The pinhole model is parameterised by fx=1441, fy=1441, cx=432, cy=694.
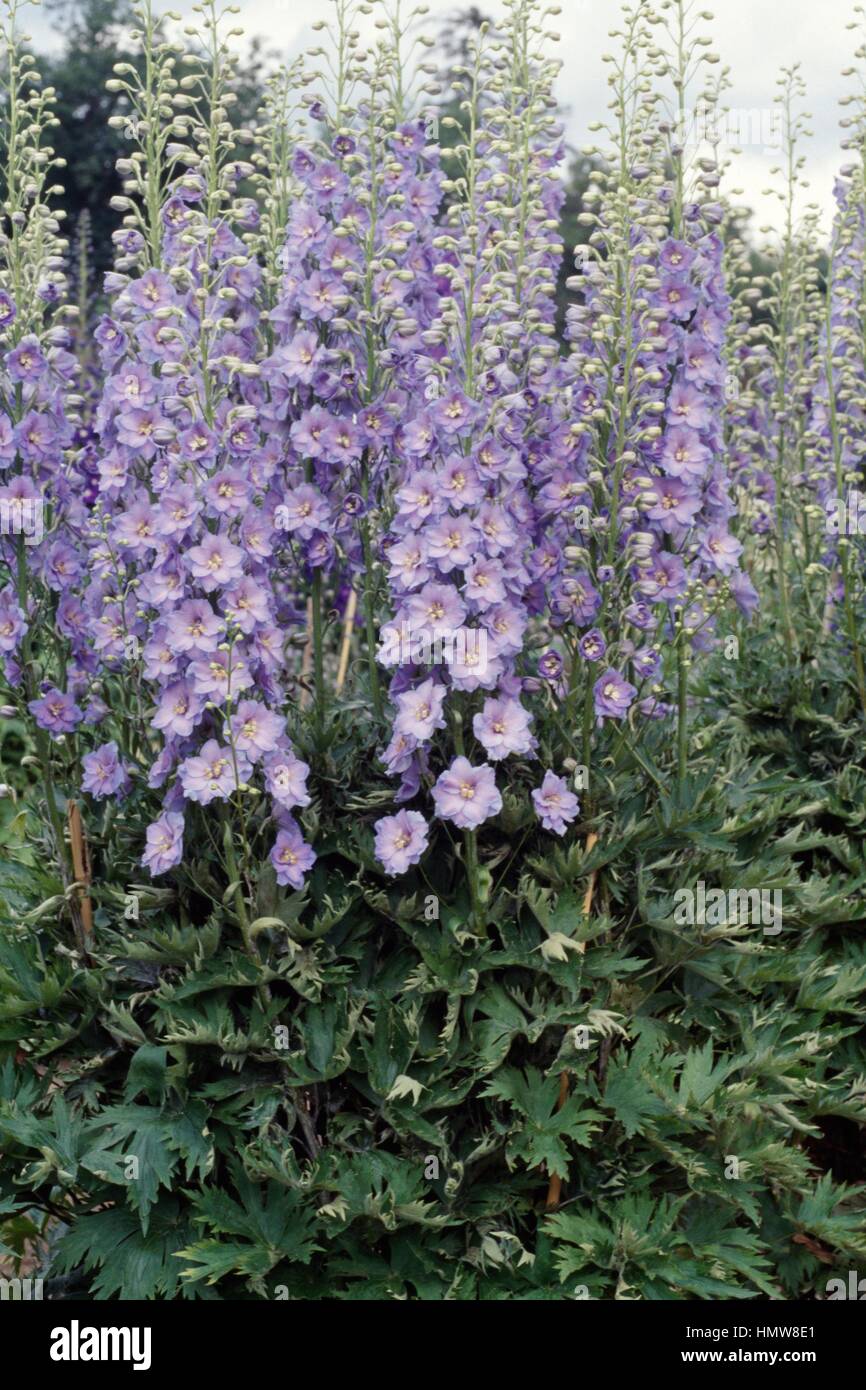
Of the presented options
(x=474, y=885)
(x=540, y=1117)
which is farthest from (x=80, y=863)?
(x=540, y=1117)

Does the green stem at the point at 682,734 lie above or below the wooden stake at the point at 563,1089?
above

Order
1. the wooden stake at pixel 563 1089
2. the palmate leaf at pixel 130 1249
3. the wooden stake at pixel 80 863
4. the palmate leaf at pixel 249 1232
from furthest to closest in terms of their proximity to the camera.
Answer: the wooden stake at pixel 80 863 → the wooden stake at pixel 563 1089 → the palmate leaf at pixel 130 1249 → the palmate leaf at pixel 249 1232

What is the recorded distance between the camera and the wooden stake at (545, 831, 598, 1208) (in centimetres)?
360

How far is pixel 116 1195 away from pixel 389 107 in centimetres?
306

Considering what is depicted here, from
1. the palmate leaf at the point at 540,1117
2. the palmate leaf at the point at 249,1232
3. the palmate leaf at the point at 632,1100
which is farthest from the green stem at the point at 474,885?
the palmate leaf at the point at 249,1232

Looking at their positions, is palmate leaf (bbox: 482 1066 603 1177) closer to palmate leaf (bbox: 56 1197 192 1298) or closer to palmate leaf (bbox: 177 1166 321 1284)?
palmate leaf (bbox: 177 1166 321 1284)

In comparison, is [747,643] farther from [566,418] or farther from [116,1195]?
[116,1195]

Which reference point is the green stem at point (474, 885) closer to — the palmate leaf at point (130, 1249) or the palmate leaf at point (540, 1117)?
the palmate leaf at point (540, 1117)

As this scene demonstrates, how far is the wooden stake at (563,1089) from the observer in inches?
142

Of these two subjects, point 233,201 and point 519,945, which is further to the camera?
point 233,201

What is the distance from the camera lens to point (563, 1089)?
3639 millimetres

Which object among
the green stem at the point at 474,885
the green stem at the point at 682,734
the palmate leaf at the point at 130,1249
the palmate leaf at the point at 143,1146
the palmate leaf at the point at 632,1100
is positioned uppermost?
the green stem at the point at 682,734
